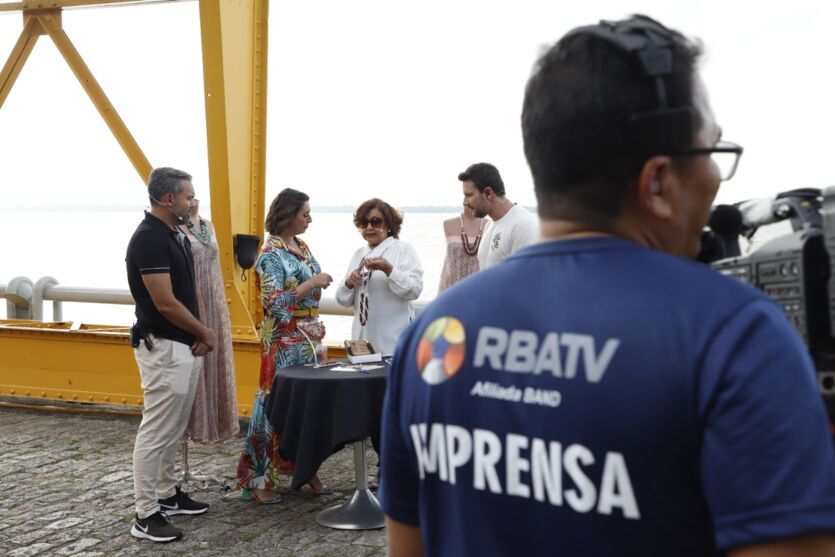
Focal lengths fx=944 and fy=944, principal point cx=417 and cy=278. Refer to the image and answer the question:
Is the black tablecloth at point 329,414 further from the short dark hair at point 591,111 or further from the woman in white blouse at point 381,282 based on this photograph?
the short dark hair at point 591,111

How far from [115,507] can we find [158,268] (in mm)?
1712

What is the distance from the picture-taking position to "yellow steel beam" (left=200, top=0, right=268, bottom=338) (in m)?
7.55

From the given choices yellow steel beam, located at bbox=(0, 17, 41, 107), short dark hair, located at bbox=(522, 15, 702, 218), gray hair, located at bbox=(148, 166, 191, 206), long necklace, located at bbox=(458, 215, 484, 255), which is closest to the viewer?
short dark hair, located at bbox=(522, 15, 702, 218)

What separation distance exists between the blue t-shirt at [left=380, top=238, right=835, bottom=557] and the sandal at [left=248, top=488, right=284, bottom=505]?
4.69m

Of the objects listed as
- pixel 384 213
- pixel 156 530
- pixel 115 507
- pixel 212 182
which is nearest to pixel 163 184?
pixel 384 213

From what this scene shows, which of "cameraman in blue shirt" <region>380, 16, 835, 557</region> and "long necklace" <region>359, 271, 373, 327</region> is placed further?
"long necklace" <region>359, 271, 373, 327</region>

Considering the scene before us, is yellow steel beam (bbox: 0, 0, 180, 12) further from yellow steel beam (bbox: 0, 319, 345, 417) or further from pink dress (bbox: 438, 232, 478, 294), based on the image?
pink dress (bbox: 438, 232, 478, 294)

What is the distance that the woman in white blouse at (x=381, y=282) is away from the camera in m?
6.11

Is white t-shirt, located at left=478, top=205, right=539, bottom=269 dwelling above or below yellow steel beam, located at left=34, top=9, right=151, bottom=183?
below

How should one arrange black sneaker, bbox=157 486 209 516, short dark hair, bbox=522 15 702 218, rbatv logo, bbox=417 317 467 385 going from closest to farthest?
short dark hair, bbox=522 15 702 218 → rbatv logo, bbox=417 317 467 385 → black sneaker, bbox=157 486 209 516

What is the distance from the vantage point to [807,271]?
4.07ft

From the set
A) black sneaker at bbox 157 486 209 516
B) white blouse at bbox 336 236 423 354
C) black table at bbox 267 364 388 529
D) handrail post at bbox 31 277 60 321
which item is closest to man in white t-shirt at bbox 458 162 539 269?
white blouse at bbox 336 236 423 354

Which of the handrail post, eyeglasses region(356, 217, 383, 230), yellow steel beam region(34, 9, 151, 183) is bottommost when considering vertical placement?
the handrail post

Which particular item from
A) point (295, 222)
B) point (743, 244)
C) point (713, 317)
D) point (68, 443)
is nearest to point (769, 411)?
point (713, 317)
